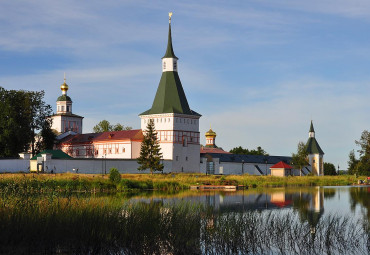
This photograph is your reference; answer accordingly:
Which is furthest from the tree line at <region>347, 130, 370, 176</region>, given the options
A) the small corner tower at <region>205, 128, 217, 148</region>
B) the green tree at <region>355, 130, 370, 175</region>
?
the small corner tower at <region>205, 128, 217, 148</region>

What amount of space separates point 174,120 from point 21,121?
53.2 ft

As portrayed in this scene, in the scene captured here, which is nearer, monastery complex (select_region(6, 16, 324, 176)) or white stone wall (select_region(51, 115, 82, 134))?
monastery complex (select_region(6, 16, 324, 176))

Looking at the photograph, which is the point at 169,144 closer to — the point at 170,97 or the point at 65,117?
the point at 170,97

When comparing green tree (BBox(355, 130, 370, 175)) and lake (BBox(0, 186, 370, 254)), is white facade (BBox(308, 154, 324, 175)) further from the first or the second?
lake (BBox(0, 186, 370, 254))

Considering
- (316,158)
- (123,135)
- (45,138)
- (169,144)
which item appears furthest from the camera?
(316,158)

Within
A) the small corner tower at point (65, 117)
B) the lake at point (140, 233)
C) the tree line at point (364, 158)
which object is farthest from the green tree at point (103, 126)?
the lake at point (140, 233)

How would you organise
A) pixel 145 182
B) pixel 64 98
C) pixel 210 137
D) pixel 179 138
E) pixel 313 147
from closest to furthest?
pixel 145 182
pixel 179 138
pixel 64 98
pixel 313 147
pixel 210 137

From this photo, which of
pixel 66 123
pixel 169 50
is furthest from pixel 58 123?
pixel 169 50

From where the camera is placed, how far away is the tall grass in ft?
40.2

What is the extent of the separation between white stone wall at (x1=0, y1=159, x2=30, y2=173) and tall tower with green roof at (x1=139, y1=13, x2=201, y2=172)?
16897 mm

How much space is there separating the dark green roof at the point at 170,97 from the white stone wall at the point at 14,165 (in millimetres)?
18006

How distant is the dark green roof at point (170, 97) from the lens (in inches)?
2562

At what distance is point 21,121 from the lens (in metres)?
59.0

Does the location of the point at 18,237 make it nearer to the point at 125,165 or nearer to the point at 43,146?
the point at 125,165
